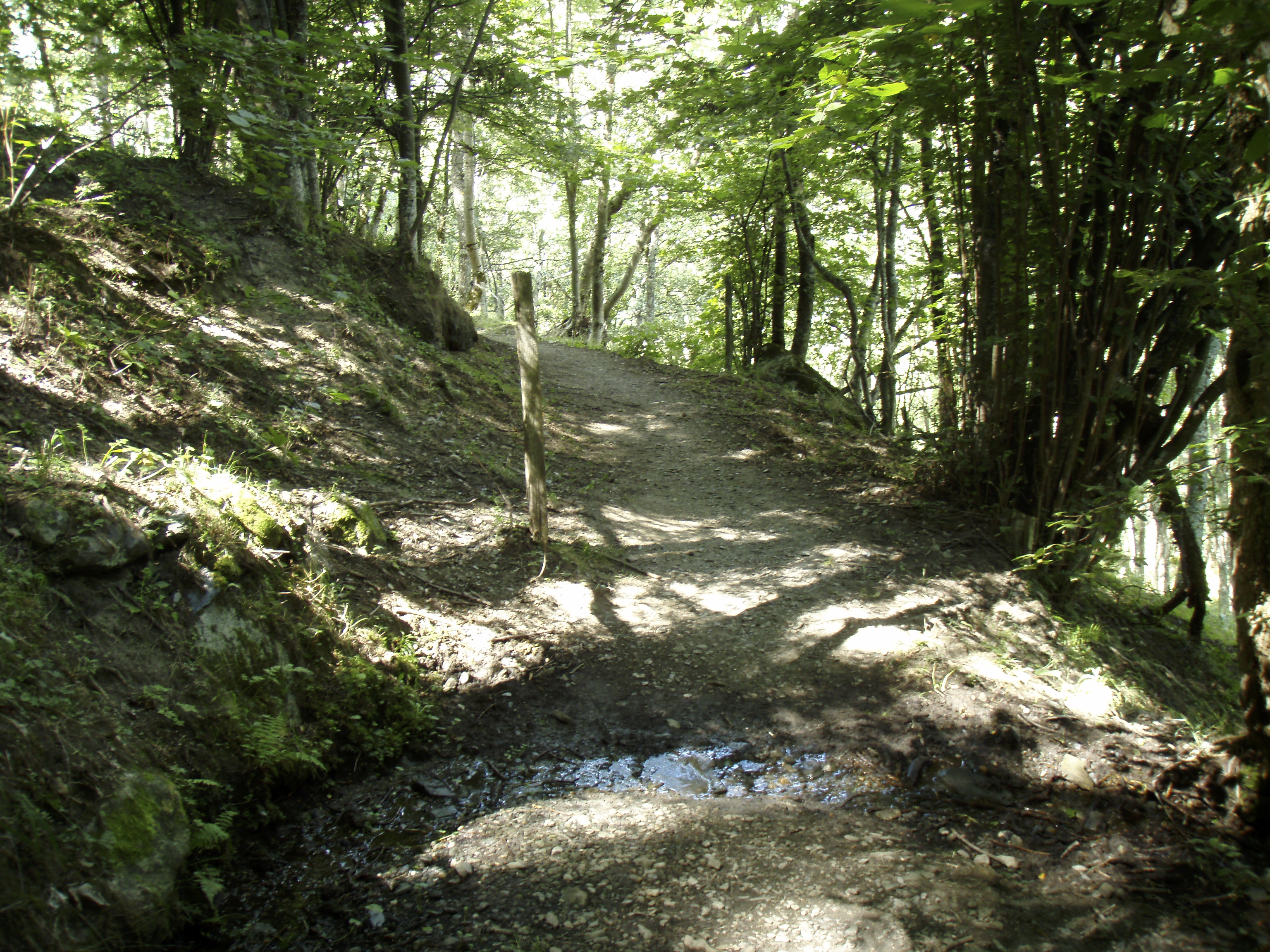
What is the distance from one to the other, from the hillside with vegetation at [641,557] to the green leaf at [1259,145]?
0.07ft

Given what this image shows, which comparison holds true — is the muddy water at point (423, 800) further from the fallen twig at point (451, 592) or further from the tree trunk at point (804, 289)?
the tree trunk at point (804, 289)

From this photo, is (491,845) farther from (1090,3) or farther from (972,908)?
(1090,3)

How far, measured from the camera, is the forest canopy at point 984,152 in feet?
10.4

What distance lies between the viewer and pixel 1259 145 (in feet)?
8.05

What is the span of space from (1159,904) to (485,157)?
14.7 metres

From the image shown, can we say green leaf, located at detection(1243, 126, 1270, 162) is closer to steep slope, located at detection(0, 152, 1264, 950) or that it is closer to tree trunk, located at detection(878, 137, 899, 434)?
steep slope, located at detection(0, 152, 1264, 950)

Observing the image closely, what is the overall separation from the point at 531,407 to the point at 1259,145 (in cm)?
472

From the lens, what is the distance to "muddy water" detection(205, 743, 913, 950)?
2.79m

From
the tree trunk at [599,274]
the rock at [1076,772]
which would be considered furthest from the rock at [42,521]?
the tree trunk at [599,274]

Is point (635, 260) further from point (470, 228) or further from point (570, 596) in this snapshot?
point (570, 596)

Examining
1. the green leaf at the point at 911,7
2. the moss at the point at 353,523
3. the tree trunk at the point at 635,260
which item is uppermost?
the tree trunk at the point at 635,260

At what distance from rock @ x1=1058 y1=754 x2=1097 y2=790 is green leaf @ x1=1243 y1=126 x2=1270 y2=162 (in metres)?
2.88

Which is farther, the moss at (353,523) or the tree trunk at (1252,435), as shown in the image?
the moss at (353,523)

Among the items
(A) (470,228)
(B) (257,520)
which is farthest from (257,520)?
(A) (470,228)
